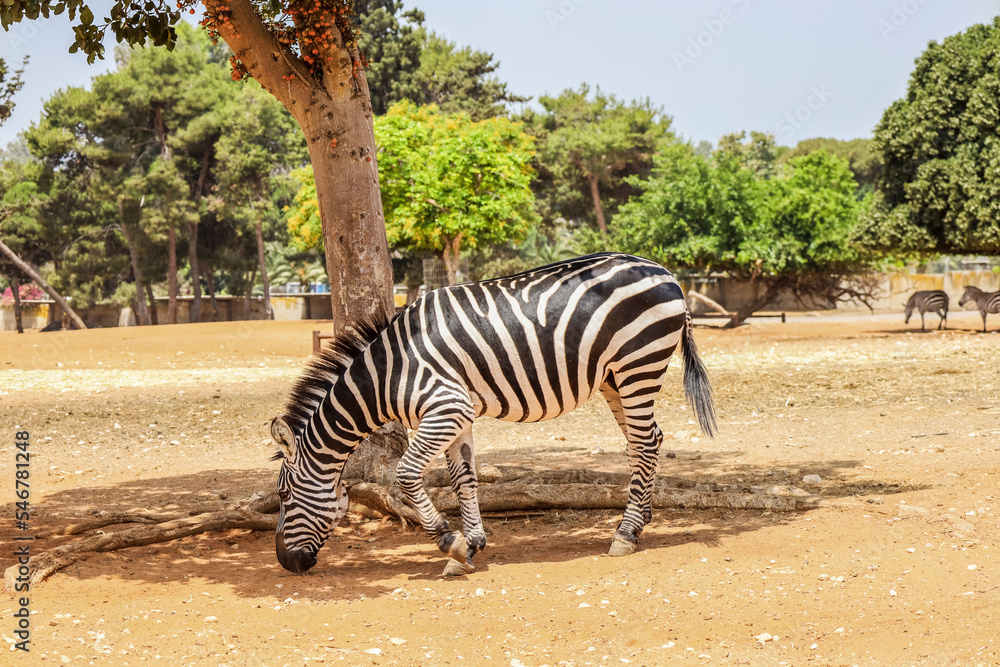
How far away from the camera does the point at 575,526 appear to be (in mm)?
6973

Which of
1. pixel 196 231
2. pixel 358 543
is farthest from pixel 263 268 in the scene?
pixel 358 543

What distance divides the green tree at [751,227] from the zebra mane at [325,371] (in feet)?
77.4

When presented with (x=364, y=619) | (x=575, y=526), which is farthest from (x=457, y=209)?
(x=364, y=619)

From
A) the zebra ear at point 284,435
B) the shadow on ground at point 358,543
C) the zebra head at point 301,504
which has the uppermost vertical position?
the zebra ear at point 284,435

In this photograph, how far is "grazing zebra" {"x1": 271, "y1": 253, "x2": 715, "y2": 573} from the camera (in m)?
5.74

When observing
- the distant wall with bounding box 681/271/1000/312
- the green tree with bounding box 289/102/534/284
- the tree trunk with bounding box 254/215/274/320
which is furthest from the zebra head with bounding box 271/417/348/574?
the distant wall with bounding box 681/271/1000/312

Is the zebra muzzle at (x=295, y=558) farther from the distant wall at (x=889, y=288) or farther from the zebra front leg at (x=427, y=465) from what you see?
the distant wall at (x=889, y=288)

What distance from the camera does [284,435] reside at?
570 centimetres

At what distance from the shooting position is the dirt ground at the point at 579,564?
4.32 m

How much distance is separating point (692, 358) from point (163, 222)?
3676 cm

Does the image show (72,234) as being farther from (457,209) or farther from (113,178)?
(457,209)

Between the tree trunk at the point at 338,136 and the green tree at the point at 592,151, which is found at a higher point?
the green tree at the point at 592,151

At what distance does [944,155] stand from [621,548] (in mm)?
21349

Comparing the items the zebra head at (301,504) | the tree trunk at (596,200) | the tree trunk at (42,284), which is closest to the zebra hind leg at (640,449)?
the zebra head at (301,504)
